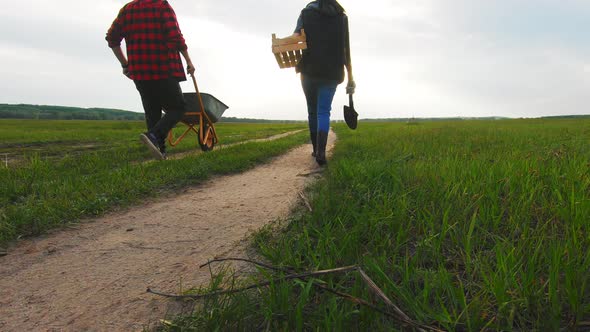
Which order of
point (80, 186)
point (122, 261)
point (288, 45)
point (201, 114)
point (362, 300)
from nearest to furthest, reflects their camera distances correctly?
point (362, 300) < point (122, 261) < point (80, 186) < point (288, 45) < point (201, 114)

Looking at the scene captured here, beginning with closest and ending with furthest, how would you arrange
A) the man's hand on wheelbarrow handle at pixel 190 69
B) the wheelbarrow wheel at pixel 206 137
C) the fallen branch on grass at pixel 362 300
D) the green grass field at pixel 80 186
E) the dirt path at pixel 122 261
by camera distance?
the fallen branch on grass at pixel 362 300, the dirt path at pixel 122 261, the green grass field at pixel 80 186, the man's hand on wheelbarrow handle at pixel 190 69, the wheelbarrow wheel at pixel 206 137

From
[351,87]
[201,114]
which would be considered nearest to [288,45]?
[351,87]

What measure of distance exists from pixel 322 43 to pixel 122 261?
3.77m

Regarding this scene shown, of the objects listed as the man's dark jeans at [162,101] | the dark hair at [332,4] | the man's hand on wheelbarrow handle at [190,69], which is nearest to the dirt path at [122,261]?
the man's dark jeans at [162,101]

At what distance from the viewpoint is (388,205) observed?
1839mm

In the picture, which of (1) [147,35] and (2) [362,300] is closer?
(2) [362,300]

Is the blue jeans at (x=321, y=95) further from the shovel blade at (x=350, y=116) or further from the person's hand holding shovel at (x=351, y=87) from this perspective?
the shovel blade at (x=350, y=116)

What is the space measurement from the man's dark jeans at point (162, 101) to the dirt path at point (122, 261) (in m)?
2.16

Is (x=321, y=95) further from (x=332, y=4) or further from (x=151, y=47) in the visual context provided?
(x=151, y=47)

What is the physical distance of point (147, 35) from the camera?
4.37 meters

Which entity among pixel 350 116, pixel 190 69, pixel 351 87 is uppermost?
pixel 190 69

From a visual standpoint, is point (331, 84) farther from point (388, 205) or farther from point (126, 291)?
point (126, 291)

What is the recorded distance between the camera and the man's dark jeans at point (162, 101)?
4.57 metres

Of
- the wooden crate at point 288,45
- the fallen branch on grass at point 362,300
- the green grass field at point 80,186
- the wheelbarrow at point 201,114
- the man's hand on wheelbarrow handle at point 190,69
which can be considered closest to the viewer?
the fallen branch on grass at point 362,300
